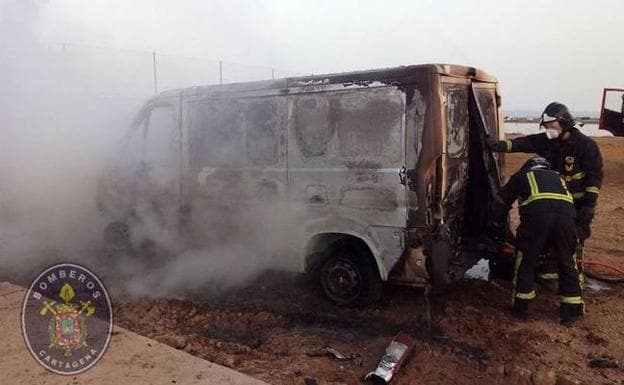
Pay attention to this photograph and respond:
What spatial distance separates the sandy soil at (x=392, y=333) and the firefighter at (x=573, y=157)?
2.46 feet

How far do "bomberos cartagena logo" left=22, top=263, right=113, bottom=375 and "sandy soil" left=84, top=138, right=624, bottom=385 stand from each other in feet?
1.13

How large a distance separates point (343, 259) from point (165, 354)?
192cm

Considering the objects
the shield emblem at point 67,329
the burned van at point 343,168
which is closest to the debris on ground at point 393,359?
the burned van at point 343,168

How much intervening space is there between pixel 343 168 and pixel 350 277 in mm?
1064

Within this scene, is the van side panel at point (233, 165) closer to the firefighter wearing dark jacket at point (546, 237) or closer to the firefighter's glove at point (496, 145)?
the firefighter's glove at point (496, 145)

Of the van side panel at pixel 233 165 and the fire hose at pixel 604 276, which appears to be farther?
the fire hose at pixel 604 276

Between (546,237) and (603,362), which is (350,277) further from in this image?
(603,362)

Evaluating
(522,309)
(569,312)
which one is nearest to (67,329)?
(522,309)

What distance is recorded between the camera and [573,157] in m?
5.15

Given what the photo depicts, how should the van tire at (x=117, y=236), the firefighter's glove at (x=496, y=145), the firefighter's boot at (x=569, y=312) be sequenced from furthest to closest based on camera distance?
the van tire at (x=117, y=236)
the firefighter's glove at (x=496, y=145)
the firefighter's boot at (x=569, y=312)

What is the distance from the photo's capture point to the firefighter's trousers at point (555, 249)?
4.56m

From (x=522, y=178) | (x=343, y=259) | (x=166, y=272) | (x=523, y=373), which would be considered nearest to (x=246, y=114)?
(x=343, y=259)

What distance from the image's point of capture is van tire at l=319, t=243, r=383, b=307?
4.77m

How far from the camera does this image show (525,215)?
4.75 m
